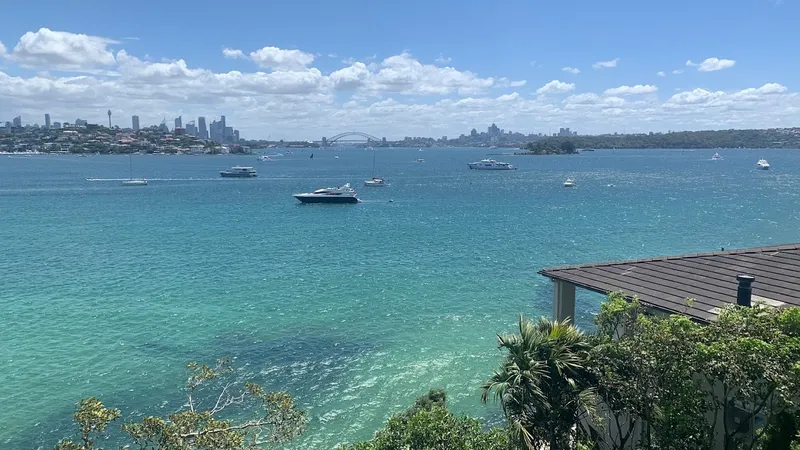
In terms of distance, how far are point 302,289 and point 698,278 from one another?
28191 mm

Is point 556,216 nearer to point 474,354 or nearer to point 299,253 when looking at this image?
point 299,253

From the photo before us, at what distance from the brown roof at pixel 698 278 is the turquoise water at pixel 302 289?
377 inches

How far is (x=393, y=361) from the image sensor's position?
26078 millimetres

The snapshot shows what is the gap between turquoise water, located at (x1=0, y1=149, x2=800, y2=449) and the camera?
23.5m

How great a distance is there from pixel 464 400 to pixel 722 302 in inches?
488

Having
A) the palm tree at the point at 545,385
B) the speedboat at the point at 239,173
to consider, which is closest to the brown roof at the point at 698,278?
the palm tree at the point at 545,385

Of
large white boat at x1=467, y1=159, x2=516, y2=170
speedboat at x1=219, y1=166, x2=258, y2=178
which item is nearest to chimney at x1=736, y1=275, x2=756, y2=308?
speedboat at x1=219, y1=166, x2=258, y2=178

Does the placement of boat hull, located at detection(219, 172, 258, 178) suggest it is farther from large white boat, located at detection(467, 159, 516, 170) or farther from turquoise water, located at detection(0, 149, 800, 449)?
large white boat, located at detection(467, 159, 516, 170)

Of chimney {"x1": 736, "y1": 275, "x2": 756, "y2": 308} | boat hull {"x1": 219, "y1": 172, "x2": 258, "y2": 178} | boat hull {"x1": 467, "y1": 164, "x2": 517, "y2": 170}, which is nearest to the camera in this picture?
chimney {"x1": 736, "y1": 275, "x2": 756, "y2": 308}

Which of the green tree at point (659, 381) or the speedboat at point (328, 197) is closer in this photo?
the green tree at point (659, 381)

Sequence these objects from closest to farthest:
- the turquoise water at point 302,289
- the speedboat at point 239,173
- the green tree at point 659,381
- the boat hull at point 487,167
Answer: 1. the green tree at point 659,381
2. the turquoise water at point 302,289
3. the speedboat at point 239,173
4. the boat hull at point 487,167

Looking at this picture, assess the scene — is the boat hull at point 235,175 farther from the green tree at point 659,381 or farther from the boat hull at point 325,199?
the green tree at point 659,381

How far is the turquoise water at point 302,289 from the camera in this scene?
23.5 m

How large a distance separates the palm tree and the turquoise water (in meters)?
11.3
